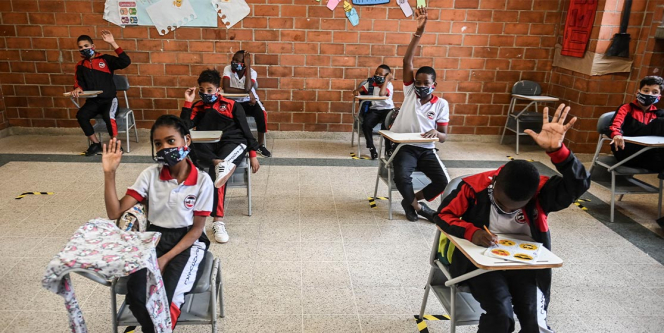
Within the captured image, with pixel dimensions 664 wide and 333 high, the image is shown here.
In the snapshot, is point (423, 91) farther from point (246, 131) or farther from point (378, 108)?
point (378, 108)

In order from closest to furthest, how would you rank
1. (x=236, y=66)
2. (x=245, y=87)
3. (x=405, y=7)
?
(x=236, y=66) → (x=245, y=87) → (x=405, y=7)

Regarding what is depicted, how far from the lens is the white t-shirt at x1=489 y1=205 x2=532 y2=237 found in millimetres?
1875

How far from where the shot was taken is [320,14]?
18.3 feet

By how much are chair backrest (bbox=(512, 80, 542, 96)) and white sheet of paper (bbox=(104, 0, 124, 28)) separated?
17.4ft

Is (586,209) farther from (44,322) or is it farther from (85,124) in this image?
(85,124)

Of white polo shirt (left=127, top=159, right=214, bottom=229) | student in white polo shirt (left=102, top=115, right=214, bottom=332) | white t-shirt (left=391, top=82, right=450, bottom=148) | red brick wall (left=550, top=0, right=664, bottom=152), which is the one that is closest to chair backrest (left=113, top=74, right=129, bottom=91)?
white t-shirt (left=391, top=82, right=450, bottom=148)

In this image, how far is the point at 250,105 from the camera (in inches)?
203

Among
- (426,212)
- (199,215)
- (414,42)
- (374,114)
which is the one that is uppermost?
(414,42)

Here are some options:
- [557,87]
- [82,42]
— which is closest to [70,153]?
[82,42]

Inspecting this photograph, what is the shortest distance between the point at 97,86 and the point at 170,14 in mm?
1280

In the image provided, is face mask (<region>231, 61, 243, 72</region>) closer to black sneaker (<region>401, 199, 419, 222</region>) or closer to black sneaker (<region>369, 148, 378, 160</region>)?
black sneaker (<region>369, 148, 378, 160</region>)

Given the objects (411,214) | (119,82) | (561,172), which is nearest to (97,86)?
(119,82)

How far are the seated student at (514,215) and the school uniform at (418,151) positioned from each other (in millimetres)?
1427

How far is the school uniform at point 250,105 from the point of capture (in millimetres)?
5137
